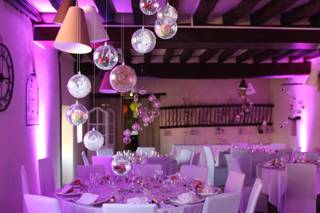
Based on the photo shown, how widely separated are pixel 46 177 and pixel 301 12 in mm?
4419

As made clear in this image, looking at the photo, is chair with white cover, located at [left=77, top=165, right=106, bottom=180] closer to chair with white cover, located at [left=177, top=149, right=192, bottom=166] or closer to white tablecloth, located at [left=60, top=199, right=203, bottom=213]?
white tablecloth, located at [left=60, top=199, right=203, bottom=213]

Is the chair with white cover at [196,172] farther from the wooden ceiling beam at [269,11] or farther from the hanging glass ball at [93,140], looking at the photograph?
the wooden ceiling beam at [269,11]

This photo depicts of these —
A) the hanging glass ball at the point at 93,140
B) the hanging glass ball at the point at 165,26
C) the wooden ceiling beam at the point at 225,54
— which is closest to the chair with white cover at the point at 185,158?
the wooden ceiling beam at the point at 225,54

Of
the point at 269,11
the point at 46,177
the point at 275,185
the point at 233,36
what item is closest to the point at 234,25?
the point at 233,36

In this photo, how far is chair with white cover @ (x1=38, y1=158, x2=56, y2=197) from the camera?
495cm

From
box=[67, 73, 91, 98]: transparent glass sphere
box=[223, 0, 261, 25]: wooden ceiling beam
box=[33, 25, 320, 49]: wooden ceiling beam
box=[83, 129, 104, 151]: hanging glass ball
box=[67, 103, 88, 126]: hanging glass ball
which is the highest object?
box=[223, 0, 261, 25]: wooden ceiling beam

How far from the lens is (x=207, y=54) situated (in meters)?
8.98

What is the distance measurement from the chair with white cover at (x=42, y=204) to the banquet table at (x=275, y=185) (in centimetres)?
386

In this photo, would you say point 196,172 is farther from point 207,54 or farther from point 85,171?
point 207,54

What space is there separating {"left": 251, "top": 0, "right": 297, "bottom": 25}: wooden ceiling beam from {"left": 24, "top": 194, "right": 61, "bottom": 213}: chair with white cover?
12.6 feet

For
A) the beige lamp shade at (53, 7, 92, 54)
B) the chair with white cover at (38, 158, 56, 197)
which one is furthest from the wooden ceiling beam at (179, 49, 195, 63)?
the beige lamp shade at (53, 7, 92, 54)

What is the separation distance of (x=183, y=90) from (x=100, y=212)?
8.61m

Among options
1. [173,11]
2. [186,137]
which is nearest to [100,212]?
[173,11]

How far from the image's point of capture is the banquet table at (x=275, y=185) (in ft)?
18.8
